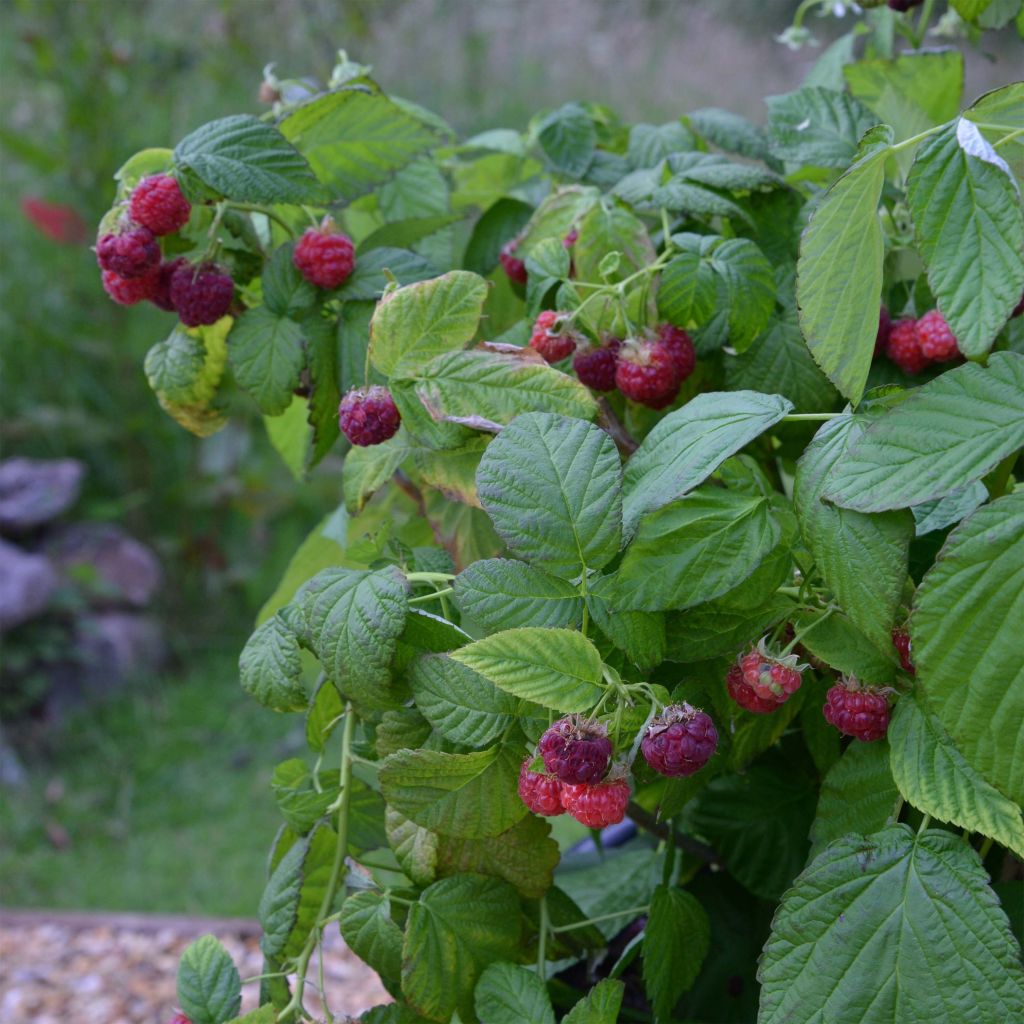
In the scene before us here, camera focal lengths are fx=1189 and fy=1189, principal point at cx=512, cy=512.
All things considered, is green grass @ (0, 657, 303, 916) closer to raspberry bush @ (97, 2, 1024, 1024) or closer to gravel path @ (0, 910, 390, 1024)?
gravel path @ (0, 910, 390, 1024)

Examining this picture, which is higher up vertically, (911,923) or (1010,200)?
(1010,200)

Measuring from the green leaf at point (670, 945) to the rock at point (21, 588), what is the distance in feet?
6.71

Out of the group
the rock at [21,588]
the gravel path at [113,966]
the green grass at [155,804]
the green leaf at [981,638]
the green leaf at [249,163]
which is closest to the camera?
the green leaf at [981,638]

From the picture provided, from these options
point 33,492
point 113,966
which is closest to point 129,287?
point 113,966

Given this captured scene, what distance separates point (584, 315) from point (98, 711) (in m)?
2.19

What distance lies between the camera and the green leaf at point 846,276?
18.6 inches

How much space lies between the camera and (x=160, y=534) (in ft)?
9.60

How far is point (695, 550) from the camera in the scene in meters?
0.49

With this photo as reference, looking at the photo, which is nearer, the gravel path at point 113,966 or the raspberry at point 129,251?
the raspberry at point 129,251

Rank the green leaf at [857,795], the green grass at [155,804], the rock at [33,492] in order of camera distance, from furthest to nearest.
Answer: the rock at [33,492] < the green grass at [155,804] < the green leaf at [857,795]

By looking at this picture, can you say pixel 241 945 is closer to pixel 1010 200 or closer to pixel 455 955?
pixel 455 955

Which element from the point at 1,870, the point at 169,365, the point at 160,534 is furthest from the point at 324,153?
the point at 160,534

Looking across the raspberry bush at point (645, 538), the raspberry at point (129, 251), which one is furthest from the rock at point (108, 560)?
the raspberry at point (129, 251)

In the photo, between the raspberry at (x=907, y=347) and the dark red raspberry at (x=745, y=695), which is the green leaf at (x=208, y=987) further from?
the raspberry at (x=907, y=347)
